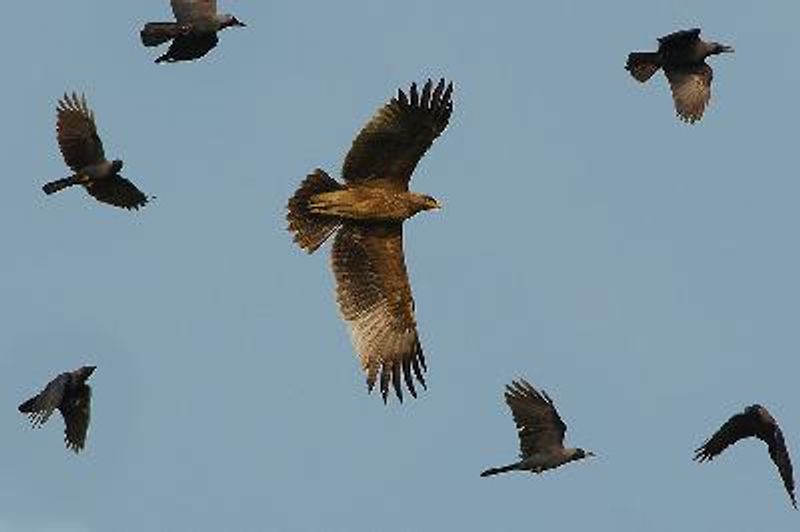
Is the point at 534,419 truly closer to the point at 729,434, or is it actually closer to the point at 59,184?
the point at 729,434

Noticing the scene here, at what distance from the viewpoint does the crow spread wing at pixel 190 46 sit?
85.4ft

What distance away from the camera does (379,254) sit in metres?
23.5

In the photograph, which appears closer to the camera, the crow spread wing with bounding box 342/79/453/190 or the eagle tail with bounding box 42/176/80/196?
the crow spread wing with bounding box 342/79/453/190

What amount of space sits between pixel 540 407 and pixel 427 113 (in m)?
4.00

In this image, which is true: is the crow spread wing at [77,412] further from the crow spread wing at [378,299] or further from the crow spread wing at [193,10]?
the crow spread wing at [193,10]

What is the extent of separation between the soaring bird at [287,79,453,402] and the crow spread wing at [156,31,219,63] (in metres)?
3.82

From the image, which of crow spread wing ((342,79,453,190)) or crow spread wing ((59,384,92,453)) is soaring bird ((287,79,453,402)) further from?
crow spread wing ((59,384,92,453))

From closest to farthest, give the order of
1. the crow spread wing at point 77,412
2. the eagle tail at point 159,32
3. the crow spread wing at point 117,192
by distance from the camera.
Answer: the crow spread wing at point 77,412
the eagle tail at point 159,32
the crow spread wing at point 117,192

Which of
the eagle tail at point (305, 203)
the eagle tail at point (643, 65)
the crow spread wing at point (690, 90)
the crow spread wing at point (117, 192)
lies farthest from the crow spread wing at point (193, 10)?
the crow spread wing at point (690, 90)

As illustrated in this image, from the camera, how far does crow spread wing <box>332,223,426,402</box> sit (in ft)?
76.6

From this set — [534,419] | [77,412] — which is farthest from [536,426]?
[77,412]

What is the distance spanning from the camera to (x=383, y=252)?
23.5m

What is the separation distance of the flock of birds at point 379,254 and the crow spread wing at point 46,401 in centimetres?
1

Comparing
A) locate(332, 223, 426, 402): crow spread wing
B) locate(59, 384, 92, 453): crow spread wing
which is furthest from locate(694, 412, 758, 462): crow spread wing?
locate(59, 384, 92, 453): crow spread wing
